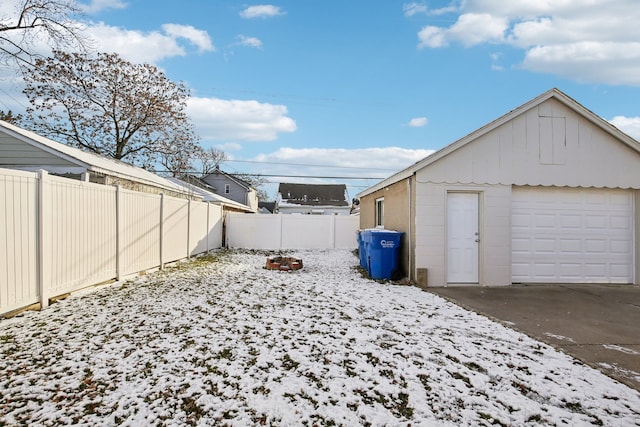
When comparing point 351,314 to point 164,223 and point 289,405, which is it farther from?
point 164,223

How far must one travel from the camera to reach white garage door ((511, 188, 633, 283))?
7.55 meters

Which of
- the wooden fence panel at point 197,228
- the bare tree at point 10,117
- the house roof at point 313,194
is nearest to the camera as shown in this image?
the wooden fence panel at point 197,228

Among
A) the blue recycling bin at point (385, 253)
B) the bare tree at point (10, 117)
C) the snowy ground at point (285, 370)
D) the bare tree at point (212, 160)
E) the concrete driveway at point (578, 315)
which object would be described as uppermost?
the bare tree at point (212, 160)

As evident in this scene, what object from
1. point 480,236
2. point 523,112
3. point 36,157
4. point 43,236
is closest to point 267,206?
point 36,157

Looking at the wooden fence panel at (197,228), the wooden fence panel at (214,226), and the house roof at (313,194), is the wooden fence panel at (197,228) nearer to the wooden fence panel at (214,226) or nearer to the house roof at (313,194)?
the wooden fence panel at (214,226)

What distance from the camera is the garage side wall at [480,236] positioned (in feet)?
23.8

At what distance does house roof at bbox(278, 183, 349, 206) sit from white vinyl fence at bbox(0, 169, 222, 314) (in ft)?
88.3

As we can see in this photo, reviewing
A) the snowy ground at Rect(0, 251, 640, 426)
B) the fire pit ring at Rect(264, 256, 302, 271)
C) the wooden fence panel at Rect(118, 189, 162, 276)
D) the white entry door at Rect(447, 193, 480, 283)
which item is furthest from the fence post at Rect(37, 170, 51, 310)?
the white entry door at Rect(447, 193, 480, 283)

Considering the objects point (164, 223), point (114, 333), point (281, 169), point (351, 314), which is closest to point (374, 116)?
point (281, 169)

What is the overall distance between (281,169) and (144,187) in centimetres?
1837

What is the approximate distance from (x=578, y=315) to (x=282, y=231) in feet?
39.7

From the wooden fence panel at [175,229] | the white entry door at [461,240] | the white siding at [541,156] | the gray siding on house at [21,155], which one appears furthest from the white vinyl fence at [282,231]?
the white siding at [541,156]

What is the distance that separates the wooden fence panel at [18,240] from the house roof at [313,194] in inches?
1181

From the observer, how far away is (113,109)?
19.8m
